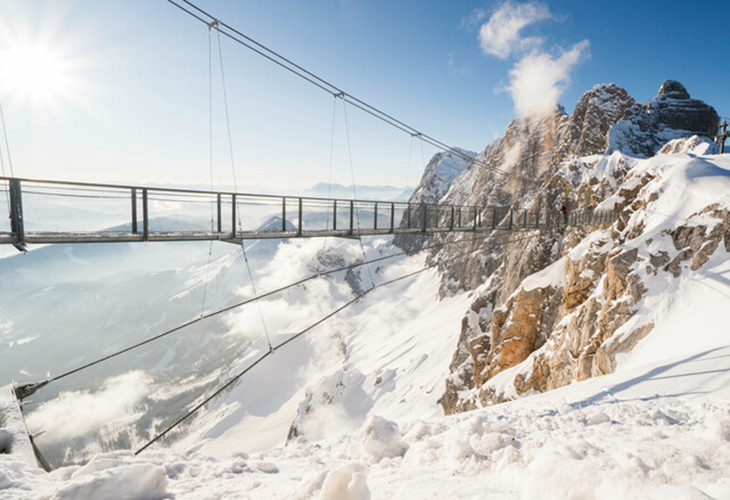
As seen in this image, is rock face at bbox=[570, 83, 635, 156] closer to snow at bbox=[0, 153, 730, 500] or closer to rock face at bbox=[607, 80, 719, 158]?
rock face at bbox=[607, 80, 719, 158]

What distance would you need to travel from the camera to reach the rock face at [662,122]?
49.9 metres

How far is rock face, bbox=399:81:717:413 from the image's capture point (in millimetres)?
14758

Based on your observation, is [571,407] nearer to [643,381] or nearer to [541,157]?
[643,381]

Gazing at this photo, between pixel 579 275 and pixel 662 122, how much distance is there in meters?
56.9

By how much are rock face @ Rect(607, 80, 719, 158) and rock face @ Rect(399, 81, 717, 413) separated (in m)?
0.18

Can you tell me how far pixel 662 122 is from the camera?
179 feet

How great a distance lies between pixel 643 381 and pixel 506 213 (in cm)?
1299

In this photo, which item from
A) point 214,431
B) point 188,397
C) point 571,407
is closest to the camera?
point 571,407

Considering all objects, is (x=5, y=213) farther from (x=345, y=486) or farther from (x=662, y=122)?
(x=662, y=122)


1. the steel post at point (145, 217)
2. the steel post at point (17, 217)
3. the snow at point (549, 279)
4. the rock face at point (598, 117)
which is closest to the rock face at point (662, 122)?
the rock face at point (598, 117)

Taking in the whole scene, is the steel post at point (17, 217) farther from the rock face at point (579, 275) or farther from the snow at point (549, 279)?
the snow at point (549, 279)

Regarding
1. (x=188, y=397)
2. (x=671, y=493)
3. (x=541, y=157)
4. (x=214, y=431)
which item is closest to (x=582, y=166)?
(x=671, y=493)

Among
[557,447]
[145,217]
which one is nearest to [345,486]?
[557,447]

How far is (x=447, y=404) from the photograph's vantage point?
128 ft
